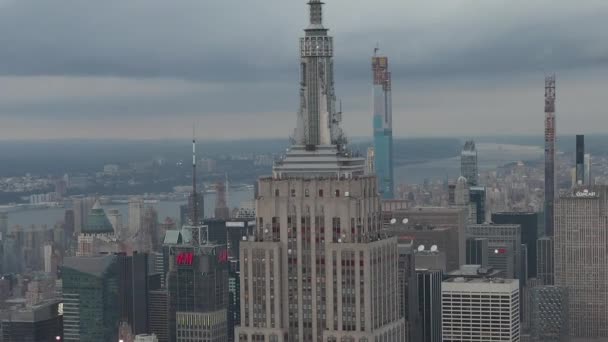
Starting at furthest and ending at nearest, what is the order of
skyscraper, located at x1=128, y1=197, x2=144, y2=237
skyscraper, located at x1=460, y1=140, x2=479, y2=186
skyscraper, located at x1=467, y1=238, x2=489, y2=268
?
skyscraper, located at x1=467, y1=238, x2=489, y2=268
skyscraper, located at x1=460, y1=140, x2=479, y2=186
skyscraper, located at x1=128, y1=197, x2=144, y2=237

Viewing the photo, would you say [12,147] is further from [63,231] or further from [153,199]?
[63,231]

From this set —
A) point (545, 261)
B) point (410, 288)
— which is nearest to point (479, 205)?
point (545, 261)

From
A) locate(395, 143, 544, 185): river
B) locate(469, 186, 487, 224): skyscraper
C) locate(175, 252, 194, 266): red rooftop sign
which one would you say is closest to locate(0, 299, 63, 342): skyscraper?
locate(175, 252, 194, 266): red rooftop sign

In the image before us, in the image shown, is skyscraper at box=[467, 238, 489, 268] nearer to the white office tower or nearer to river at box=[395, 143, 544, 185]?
river at box=[395, 143, 544, 185]

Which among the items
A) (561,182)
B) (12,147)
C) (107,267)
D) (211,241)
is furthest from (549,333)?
(12,147)

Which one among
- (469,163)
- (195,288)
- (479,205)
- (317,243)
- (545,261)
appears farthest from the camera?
(545,261)

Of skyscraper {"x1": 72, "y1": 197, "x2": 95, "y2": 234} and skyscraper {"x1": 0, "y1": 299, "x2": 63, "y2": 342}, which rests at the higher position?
skyscraper {"x1": 72, "y1": 197, "x2": 95, "y2": 234}

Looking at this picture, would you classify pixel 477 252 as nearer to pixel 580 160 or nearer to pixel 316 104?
pixel 580 160
